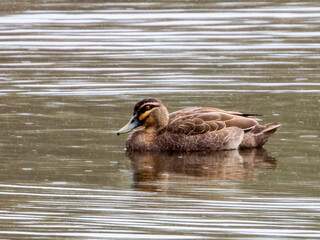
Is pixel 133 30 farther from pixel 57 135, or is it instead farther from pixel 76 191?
pixel 76 191

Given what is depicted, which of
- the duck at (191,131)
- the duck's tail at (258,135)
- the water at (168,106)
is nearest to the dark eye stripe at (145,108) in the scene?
the duck at (191,131)

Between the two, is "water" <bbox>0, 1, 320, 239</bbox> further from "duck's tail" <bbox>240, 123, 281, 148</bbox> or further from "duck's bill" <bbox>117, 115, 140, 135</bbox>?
"duck's bill" <bbox>117, 115, 140, 135</bbox>

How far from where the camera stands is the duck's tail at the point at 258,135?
14.6m

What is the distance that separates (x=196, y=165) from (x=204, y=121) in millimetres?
1299

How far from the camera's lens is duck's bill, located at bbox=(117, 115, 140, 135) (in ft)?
47.9

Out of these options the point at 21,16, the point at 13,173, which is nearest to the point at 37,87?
the point at 13,173

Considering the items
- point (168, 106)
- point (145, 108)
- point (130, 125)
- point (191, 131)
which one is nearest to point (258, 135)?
point (191, 131)

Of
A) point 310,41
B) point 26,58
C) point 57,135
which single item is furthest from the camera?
point 310,41

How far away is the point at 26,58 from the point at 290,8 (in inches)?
386

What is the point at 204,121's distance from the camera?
14.8 meters

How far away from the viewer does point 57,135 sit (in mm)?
15109

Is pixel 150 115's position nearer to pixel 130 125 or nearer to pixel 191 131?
pixel 130 125

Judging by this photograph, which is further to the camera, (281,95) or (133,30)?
(133,30)

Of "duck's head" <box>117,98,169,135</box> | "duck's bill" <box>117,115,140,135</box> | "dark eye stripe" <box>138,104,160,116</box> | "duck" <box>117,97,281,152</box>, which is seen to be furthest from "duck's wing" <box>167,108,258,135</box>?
"duck's bill" <box>117,115,140,135</box>
